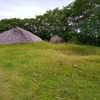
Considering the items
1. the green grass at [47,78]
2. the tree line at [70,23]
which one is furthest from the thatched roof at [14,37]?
the tree line at [70,23]

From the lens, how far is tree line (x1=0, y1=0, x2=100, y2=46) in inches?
504

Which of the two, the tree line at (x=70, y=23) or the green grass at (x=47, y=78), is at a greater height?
the tree line at (x=70, y=23)

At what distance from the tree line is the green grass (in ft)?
18.7

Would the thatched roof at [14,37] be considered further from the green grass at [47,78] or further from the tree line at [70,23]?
the tree line at [70,23]

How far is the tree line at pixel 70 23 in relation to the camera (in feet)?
42.0

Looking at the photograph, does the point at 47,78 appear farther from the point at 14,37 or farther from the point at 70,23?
the point at 70,23

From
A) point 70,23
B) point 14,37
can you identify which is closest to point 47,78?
point 14,37

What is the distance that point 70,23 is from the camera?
1697 cm

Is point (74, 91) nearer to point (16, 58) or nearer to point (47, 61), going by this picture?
point (47, 61)

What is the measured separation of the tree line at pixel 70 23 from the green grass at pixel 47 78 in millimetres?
5687

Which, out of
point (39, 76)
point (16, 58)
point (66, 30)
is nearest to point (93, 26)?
point (66, 30)

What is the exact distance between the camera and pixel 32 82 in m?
5.60

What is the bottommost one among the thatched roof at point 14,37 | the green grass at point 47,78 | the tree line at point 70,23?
the green grass at point 47,78

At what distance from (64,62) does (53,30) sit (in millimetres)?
12151
